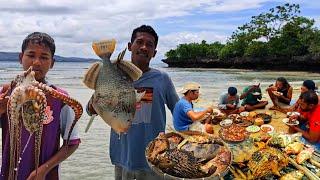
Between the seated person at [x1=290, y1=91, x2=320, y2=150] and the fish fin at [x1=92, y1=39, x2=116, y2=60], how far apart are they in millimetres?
4773

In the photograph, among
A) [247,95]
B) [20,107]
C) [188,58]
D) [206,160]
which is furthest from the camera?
[188,58]

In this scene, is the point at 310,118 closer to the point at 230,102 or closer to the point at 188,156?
the point at 188,156

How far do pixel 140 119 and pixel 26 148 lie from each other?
3.50 feet

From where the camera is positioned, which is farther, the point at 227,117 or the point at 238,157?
the point at 227,117

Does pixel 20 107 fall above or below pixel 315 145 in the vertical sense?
above

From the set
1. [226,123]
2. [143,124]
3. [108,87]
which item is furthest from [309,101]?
[108,87]

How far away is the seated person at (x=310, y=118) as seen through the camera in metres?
6.64

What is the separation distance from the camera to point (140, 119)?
3434 mm

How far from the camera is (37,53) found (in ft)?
8.29

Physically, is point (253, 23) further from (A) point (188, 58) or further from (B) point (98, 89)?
(B) point (98, 89)

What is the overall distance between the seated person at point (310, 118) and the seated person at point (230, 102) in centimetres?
406

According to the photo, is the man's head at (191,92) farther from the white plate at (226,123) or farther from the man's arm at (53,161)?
the man's arm at (53,161)

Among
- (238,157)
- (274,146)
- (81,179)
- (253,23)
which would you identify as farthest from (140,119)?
(253,23)

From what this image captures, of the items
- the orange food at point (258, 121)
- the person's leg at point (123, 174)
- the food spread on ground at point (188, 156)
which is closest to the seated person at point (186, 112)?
the food spread on ground at point (188, 156)
